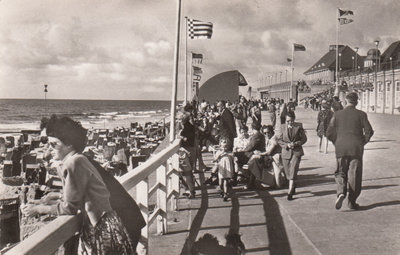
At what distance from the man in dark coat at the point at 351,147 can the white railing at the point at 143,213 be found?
2186 mm

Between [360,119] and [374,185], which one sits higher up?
[360,119]

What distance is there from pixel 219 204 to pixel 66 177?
15.9ft

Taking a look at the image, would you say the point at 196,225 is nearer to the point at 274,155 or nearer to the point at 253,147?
the point at 253,147

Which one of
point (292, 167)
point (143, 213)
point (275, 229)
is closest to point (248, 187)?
point (292, 167)

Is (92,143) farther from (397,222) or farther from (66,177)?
(66,177)

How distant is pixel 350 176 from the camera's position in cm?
677

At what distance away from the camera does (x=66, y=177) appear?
2570 millimetres

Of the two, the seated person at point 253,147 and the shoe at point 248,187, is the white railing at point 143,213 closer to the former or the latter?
the shoe at point 248,187

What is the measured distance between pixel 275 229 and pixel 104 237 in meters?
3.24

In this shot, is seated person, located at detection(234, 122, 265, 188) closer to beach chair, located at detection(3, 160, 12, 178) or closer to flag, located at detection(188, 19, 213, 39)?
flag, located at detection(188, 19, 213, 39)

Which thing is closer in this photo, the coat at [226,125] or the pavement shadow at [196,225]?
the pavement shadow at [196,225]

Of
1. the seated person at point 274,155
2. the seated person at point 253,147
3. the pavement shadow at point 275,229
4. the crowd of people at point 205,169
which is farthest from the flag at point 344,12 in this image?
the pavement shadow at point 275,229

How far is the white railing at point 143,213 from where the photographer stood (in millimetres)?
2107

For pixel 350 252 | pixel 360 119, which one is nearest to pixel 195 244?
pixel 350 252
